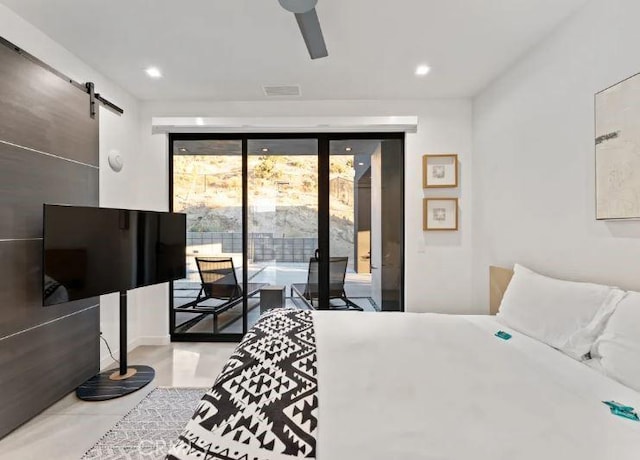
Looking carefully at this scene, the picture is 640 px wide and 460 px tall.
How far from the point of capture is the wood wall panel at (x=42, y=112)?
2.07 metres

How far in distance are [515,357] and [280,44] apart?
8.31ft

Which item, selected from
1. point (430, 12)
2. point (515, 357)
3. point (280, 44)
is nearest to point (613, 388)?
point (515, 357)

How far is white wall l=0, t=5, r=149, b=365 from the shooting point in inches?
89.4

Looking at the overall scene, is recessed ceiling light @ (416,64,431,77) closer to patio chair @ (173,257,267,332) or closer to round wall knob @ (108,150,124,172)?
patio chair @ (173,257,267,332)

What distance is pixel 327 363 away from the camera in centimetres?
147

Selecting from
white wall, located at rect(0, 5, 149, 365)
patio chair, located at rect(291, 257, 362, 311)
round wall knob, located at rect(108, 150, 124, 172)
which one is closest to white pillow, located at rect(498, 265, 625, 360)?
patio chair, located at rect(291, 257, 362, 311)

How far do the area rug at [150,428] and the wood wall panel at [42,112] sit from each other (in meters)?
1.93

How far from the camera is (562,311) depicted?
1822 millimetres

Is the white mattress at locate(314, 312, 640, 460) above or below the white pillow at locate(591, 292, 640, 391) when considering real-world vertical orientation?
below

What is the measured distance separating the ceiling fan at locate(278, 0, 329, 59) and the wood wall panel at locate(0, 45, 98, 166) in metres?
1.80

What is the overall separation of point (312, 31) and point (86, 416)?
287 cm

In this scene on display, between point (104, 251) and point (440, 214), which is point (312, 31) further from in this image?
point (440, 214)

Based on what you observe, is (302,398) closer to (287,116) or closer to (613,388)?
(613,388)

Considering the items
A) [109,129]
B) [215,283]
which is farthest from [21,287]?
[215,283]
